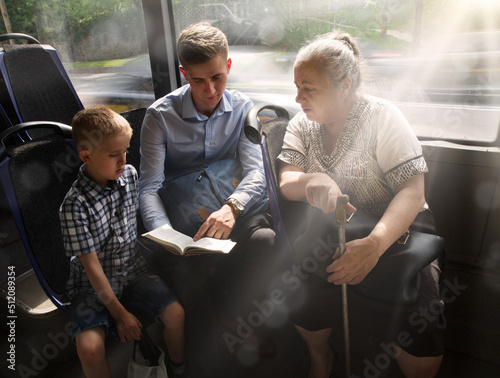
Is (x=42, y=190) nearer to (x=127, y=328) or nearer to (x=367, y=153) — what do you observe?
(x=127, y=328)

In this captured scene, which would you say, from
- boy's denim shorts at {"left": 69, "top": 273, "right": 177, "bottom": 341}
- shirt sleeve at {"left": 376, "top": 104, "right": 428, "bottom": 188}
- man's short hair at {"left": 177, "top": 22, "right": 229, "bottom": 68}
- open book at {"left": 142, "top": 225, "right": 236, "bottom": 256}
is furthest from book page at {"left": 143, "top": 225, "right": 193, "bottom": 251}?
shirt sleeve at {"left": 376, "top": 104, "right": 428, "bottom": 188}

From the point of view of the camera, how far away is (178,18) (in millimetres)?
2629

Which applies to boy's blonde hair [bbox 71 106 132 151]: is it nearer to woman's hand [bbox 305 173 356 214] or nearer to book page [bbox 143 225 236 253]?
book page [bbox 143 225 236 253]

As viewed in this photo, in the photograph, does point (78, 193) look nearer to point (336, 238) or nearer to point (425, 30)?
point (336, 238)

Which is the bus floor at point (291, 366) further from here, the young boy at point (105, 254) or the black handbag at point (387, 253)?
the black handbag at point (387, 253)

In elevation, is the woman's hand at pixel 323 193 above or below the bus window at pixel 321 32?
below

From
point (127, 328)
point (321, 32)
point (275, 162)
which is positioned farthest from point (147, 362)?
point (321, 32)

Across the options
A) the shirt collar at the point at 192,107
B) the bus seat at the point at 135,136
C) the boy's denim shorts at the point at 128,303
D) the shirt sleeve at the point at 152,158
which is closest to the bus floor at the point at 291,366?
the boy's denim shorts at the point at 128,303

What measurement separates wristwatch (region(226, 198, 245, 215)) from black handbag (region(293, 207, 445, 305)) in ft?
1.12

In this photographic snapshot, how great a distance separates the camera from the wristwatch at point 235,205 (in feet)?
5.52

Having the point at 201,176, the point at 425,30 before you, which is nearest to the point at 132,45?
the point at 201,176

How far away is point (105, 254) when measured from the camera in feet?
5.06

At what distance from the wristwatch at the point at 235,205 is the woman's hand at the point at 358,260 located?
0.51 m

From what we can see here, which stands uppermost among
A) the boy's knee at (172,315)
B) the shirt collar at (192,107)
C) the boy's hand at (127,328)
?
the shirt collar at (192,107)
